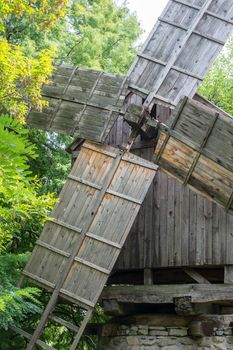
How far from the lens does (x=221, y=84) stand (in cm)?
1464

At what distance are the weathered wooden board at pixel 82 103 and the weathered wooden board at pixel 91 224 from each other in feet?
1.52

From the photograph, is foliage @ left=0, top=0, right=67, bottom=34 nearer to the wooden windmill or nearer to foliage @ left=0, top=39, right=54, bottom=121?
foliage @ left=0, top=39, right=54, bottom=121

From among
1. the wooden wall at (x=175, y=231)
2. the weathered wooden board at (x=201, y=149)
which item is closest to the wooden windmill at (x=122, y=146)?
the weathered wooden board at (x=201, y=149)

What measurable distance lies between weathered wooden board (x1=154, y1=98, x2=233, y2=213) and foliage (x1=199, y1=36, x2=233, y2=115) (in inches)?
251

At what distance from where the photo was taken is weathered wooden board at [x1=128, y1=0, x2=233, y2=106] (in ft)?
26.7

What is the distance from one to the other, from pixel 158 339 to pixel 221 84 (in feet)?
28.8

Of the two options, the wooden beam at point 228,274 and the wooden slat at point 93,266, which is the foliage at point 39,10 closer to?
the wooden slat at point 93,266

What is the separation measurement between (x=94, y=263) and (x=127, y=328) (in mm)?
1595

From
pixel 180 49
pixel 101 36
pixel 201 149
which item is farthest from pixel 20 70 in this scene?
pixel 101 36

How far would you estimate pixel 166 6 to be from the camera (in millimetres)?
8648

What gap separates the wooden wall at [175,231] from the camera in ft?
24.8

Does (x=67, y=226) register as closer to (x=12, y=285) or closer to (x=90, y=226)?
(x=90, y=226)

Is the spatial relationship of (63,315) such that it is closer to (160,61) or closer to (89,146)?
(89,146)

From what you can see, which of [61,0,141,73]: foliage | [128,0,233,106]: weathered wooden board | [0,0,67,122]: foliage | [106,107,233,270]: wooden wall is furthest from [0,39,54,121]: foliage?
[61,0,141,73]: foliage
